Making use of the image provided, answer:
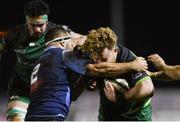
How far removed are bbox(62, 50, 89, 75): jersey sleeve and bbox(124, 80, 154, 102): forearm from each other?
14.7 inches

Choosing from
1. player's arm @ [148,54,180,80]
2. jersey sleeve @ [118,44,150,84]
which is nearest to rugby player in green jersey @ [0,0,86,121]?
player's arm @ [148,54,180,80]

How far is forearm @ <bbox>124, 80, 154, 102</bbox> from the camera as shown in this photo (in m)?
5.55

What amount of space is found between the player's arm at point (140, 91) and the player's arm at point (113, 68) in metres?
0.10

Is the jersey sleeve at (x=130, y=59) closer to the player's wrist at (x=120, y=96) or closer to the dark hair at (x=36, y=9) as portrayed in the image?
the player's wrist at (x=120, y=96)

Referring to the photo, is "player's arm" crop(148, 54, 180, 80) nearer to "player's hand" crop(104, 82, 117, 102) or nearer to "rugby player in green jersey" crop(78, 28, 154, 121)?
"rugby player in green jersey" crop(78, 28, 154, 121)

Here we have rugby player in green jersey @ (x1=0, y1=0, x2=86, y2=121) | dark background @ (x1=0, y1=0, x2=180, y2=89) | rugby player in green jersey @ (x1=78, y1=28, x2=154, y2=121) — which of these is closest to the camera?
rugby player in green jersey @ (x1=78, y1=28, x2=154, y2=121)

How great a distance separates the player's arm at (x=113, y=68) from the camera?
557 cm

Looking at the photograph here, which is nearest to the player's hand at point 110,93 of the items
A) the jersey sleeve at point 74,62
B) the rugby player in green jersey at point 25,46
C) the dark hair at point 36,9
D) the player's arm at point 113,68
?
the player's arm at point 113,68

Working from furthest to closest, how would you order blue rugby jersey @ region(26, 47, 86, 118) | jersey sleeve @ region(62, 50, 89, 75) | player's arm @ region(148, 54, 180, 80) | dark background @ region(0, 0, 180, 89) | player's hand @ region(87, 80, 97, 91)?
dark background @ region(0, 0, 180, 89) < player's arm @ region(148, 54, 180, 80) < player's hand @ region(87, 80, 97, 91) < jersey sleeve @ region(62, 50, 89, 75) < blue rugby jersey @ region(26, 47, 86, 118)

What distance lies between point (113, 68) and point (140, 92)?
256mm

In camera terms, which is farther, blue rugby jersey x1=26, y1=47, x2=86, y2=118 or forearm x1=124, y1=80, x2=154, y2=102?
forearm x1=124, y1=80, x2=154, y2=102

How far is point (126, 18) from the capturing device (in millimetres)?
12969

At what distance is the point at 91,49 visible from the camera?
5500mm

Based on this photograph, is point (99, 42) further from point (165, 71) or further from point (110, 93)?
point (165, 71)
